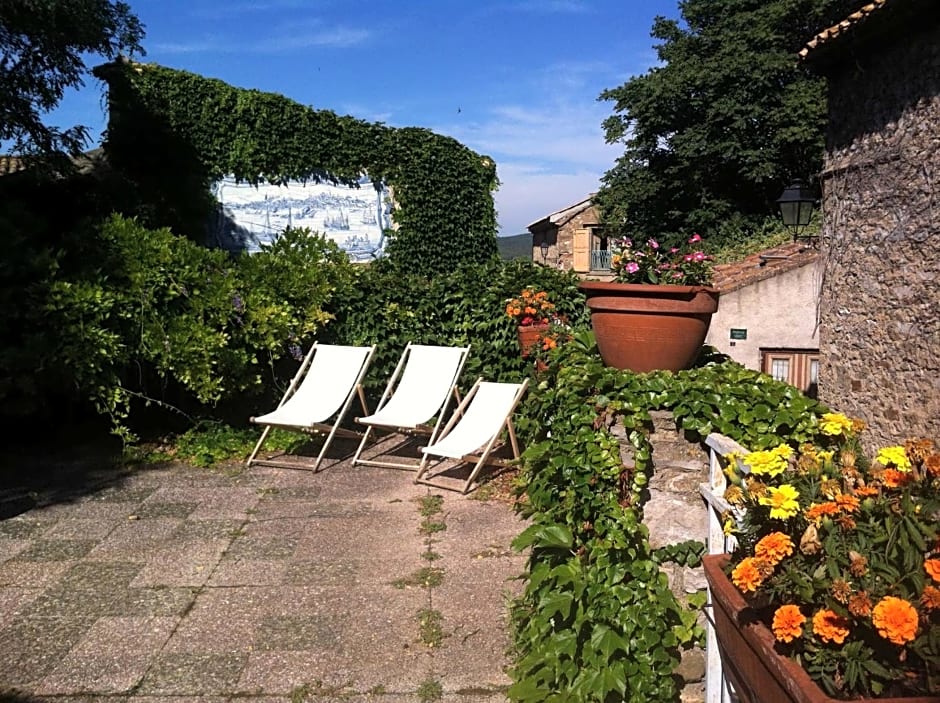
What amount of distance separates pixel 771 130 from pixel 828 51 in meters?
19.2

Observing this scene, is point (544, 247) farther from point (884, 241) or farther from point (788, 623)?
point (788, 623)

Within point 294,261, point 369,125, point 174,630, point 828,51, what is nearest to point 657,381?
point 174,630

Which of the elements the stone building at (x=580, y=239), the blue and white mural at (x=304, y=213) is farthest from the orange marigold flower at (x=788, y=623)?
the stone building at (x=580, y=239)

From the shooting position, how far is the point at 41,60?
8117 millimetres

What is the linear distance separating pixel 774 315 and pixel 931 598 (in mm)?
10414

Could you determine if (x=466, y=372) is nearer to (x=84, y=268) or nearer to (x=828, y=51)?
(x=84, y=268)

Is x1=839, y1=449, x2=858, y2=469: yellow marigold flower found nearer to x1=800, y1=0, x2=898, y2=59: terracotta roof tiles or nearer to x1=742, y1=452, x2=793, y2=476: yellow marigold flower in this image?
x1=742, y1=452, x2=793, y2=476: yellow marigold flower

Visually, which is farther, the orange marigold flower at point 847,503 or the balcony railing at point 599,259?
the balcony railing at point 599,259

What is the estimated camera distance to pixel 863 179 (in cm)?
595

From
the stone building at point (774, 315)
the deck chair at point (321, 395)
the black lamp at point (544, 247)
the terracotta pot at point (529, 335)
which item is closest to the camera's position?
the deck chair at point (321, 395)

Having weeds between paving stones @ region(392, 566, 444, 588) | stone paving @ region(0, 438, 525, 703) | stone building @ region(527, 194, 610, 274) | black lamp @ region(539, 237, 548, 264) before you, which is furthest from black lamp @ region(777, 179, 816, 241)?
black lamp @ region(539, 237, 548, 264)

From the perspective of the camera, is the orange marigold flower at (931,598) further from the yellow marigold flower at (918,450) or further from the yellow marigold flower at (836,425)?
the yellow marigold flower at (836,425)

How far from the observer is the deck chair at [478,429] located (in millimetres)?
4895

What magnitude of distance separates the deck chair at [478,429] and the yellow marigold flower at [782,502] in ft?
10.7
